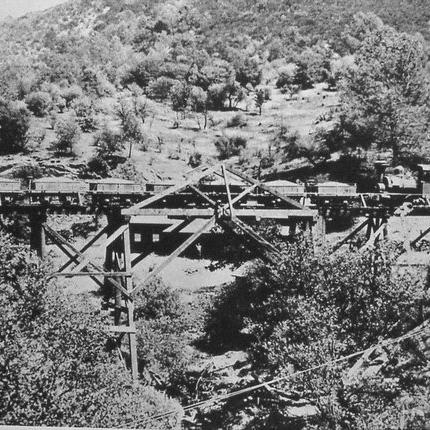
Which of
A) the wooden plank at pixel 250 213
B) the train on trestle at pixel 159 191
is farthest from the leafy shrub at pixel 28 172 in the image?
the wooden plank at pixel 250 213

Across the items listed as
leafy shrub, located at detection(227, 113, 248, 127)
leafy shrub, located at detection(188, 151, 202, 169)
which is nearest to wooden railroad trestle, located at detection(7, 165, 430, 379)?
leafy shrub, located at detection(188, 151, 202, 169)

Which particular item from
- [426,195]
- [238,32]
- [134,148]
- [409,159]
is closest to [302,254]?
[426,195]

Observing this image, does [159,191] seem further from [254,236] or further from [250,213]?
[254,236]

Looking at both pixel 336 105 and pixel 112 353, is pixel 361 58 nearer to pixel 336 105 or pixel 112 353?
pixel 336 105

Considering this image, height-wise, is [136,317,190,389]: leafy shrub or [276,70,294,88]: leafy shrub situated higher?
[276,70,294,88]: leafy shrub

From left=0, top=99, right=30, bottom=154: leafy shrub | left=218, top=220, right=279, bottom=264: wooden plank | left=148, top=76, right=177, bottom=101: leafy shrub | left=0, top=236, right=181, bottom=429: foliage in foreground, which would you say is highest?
left=148, top=76, right=177, bottom=101: leafy shrub

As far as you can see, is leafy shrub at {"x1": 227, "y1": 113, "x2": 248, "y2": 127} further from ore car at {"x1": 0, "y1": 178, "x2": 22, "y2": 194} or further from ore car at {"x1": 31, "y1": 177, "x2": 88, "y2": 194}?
ore car at {"x1": 0, "y1": 178, "x2": 22, "y2": 194}

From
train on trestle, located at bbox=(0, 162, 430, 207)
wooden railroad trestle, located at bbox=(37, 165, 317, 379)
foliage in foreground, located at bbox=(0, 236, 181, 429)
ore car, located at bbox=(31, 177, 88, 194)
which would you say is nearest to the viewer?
foliage in foreground, located at bbox=(0, 236, 181, 429)
